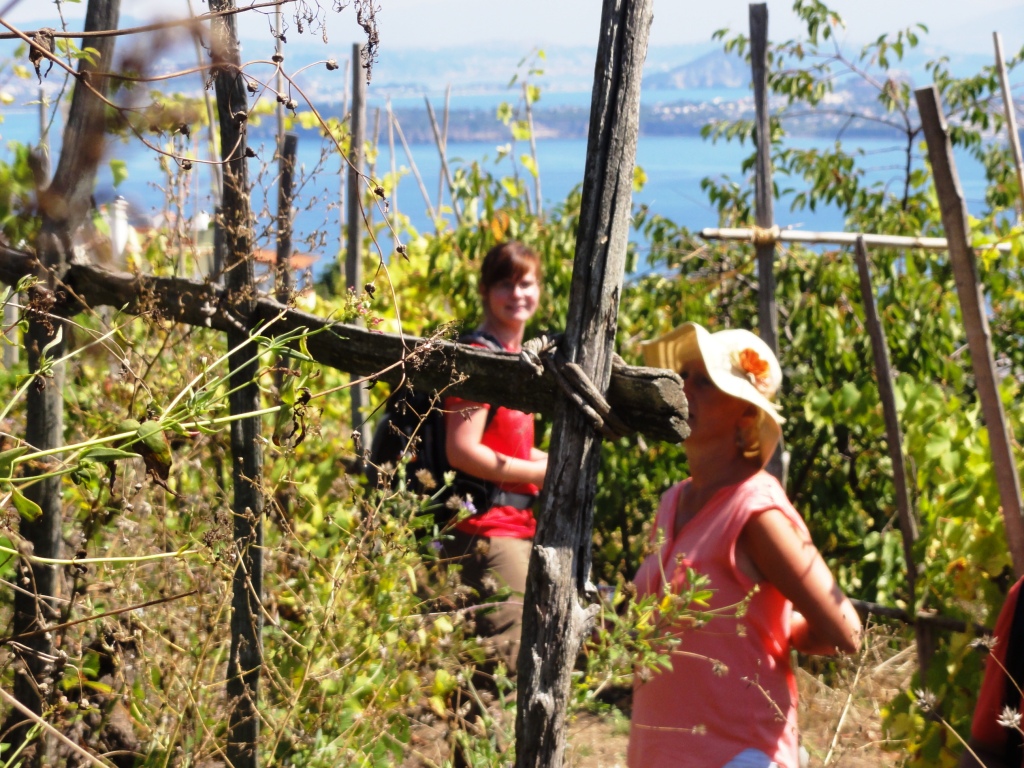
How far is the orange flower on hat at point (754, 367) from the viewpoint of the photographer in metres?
2.35

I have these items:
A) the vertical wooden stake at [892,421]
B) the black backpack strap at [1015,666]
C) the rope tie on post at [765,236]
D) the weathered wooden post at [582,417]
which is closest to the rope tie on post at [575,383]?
the weathered wooden post at [582,417]

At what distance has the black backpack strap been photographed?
1778 mm

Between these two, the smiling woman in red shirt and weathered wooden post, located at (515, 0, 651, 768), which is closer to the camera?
weathered wooden post, located at (515, 0, 651, 768)

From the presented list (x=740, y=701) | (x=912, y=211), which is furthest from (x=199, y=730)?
(x=912, y=211)

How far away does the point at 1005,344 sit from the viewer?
174 inches

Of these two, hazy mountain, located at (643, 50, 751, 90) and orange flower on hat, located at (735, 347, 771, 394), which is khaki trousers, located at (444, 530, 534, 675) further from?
hazy mountain, located at (643, 50, 751, 90)

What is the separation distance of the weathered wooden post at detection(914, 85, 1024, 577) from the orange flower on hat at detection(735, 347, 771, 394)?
63 cm

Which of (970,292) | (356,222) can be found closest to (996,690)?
(970,292)

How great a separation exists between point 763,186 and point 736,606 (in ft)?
6.50

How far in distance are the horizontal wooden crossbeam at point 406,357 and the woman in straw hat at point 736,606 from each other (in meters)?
0.48

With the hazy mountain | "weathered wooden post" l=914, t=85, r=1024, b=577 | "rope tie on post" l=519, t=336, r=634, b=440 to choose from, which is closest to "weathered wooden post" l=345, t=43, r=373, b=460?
"weathered wooden post" l=914, t=85, r=1024, b=577

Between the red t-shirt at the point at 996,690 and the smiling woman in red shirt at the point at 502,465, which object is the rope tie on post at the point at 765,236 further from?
the red t-shirt at the point at 996,690

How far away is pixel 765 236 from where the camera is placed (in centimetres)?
348

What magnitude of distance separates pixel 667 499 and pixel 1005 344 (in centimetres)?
266
